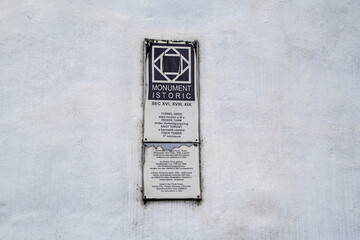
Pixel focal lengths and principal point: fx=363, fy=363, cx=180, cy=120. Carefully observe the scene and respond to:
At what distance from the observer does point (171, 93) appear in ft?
9.40

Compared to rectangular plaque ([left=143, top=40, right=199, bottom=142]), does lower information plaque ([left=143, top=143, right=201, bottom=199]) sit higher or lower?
lower

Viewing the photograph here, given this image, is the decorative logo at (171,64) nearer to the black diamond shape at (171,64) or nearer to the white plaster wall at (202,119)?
the black diamond shape at (171,64)

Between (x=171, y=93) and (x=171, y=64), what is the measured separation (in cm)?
24

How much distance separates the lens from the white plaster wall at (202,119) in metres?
2.72

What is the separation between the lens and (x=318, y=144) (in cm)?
295

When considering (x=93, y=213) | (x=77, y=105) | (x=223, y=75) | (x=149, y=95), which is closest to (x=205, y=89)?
(x=223, y=75)

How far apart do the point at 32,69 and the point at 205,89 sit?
1.36 m

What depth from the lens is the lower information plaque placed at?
2754 mm

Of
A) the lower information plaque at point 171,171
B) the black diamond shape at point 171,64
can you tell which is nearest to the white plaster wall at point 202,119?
the lower information plaque at point 171,171

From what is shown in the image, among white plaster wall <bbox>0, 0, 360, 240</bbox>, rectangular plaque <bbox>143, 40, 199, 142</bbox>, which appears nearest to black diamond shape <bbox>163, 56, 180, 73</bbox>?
rectangular plaque <bbox>143, 40, 199, 142</bbox>

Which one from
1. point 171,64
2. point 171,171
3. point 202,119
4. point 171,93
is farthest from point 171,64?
point 171,171

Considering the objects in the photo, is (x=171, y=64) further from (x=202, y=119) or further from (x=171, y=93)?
(x=202, y=119)

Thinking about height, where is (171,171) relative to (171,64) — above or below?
below

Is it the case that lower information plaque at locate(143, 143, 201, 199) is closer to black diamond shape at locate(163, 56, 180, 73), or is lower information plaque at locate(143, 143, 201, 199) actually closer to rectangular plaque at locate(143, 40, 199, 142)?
rectangular plaque at locate(143, 40, 199, 142)
